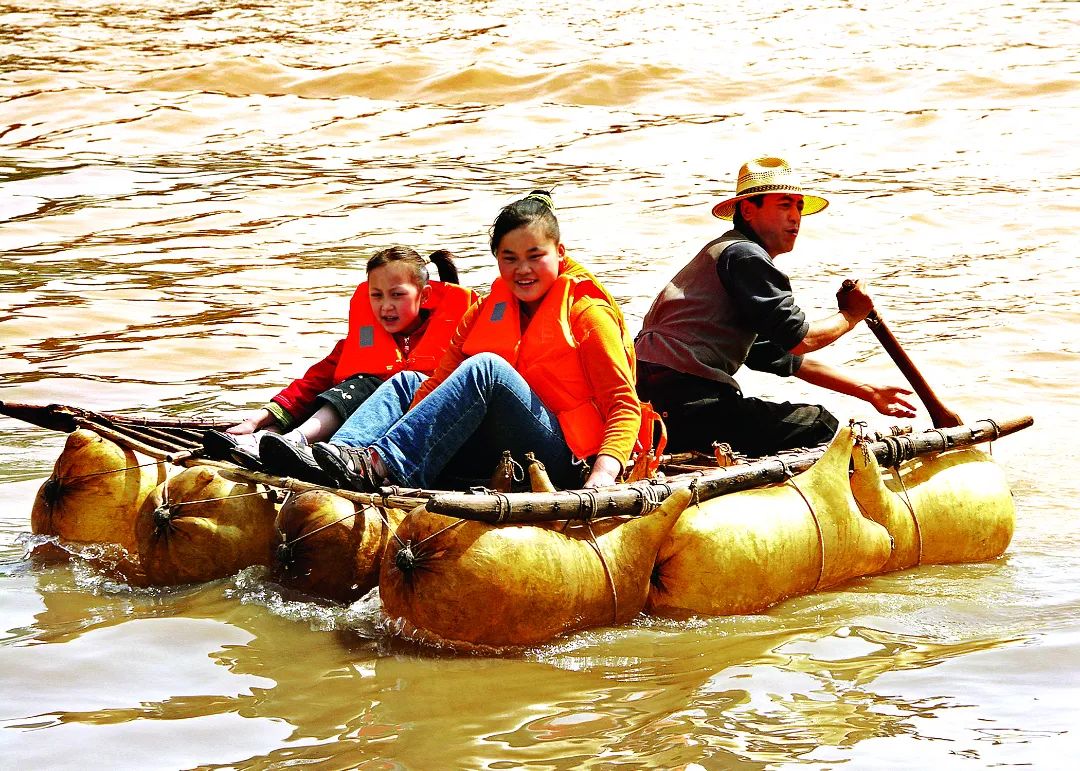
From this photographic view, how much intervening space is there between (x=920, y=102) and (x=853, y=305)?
1288 centimetres

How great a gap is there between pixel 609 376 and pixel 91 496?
1950 mm

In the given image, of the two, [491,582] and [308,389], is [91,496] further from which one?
[491,582]

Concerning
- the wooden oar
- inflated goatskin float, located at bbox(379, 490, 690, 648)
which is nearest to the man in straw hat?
the wooden oar

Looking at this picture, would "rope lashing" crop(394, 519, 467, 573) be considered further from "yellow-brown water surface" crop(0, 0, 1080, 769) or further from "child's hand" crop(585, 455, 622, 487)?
"child's hand" crop(585, 455, 622, 487)

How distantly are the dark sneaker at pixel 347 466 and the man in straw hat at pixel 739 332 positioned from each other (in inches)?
56.5

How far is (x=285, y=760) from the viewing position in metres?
3.79

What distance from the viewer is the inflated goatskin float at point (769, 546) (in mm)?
4812

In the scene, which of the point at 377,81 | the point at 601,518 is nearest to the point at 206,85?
the point at 377,81

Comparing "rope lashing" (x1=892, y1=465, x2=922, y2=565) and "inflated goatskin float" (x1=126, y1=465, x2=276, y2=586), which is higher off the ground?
"inflated goatskin float" (x1=126, y1=465, x2=276, y2=586)

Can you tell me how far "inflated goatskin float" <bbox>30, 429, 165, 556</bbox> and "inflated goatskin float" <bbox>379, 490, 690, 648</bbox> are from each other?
4.36 ft

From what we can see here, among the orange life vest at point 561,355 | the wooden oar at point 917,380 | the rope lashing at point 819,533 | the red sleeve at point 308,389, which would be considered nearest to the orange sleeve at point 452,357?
the orange life vest at point 561,355

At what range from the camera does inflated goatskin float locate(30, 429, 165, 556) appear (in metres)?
5.37

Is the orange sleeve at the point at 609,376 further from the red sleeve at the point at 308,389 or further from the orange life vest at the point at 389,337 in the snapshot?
the red sleeve at the point at 308,389

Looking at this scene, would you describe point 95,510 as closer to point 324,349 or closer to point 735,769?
point 735,769
